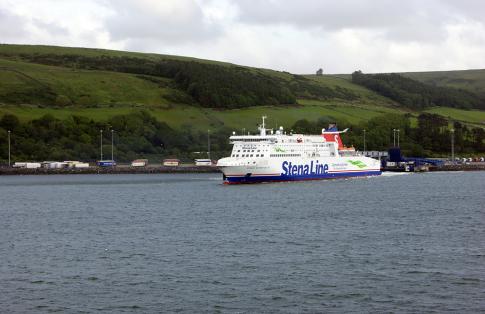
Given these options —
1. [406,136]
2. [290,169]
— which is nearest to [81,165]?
[290,169]

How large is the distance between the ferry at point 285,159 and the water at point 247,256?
841 inches

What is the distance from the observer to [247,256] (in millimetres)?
42219

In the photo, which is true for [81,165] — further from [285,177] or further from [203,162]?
[285,177]

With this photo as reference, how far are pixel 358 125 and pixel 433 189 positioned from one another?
9731cm

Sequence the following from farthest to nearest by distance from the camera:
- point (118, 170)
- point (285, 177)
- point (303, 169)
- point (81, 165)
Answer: point (81, 165)
point (118, 170)
point (303, 169)
point (285, 177)

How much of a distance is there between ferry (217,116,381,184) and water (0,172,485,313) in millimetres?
21358

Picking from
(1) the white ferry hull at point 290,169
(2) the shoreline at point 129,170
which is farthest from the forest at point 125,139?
(1) the white ferry hull at point 290,169

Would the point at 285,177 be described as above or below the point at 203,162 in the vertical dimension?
below

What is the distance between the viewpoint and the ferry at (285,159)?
98750 mm

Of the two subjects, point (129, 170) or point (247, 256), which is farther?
point (129, 170)

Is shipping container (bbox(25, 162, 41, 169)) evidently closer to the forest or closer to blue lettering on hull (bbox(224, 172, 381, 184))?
the forest

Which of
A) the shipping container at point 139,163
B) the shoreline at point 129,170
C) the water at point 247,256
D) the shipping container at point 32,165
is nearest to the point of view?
the water at point 247,256

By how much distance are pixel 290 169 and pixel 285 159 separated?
1.69 metres

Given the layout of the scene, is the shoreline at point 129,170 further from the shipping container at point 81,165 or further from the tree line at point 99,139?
the tree line at point 99,139
